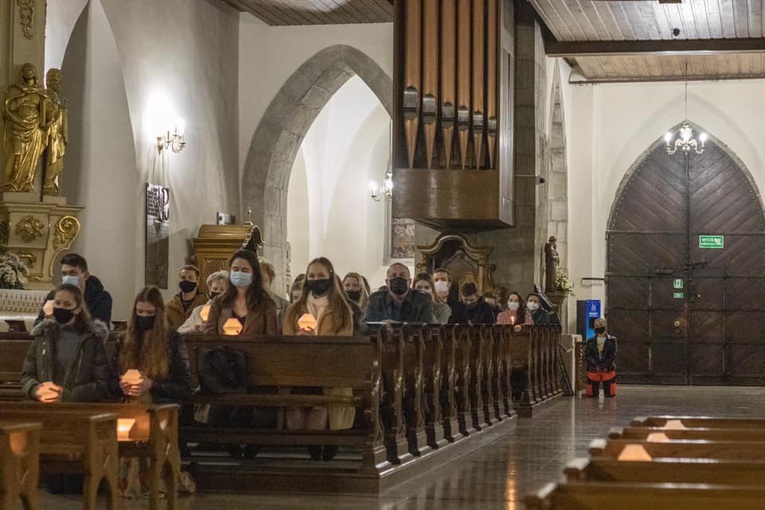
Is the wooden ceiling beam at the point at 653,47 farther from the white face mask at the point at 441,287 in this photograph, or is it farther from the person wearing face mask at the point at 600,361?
the white face mask at the point at 441,287

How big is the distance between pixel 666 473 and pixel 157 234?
12272 millimetres

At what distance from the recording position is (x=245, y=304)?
8383 mm

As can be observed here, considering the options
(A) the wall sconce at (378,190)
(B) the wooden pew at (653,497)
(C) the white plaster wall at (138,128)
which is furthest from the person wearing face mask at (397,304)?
(A) the wall sconce at (378,190)

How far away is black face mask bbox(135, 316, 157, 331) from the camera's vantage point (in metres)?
7.32

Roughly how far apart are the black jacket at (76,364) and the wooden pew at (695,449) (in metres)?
3.51

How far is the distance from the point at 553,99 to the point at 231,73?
506cm

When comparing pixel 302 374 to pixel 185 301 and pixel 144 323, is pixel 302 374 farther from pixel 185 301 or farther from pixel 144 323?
pixel 185 301

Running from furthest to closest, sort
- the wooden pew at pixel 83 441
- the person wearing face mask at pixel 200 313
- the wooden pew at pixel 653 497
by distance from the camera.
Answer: the person wearing face mask at pixel 200 313 → the wooden pew at pixel 83 441 → the wooden pew at pixel 653 497

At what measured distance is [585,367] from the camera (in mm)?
18000

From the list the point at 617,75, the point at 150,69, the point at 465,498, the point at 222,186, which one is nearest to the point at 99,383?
the point at 465,498

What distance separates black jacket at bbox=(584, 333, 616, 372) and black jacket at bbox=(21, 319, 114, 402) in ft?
35.7

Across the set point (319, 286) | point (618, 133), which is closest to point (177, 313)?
point (319, 286)

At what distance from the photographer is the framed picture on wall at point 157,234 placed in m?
15.0

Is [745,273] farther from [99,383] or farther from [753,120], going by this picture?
[99,383]
